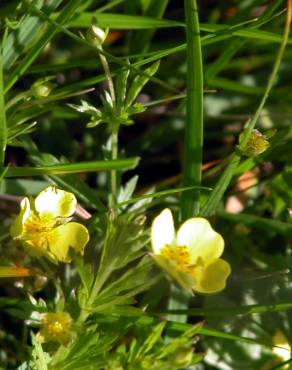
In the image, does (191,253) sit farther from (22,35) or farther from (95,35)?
(22,35)

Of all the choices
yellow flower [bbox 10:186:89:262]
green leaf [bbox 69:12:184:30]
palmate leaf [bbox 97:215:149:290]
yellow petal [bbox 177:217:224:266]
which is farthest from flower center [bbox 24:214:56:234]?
green leaf [bbox 69:12:184:30]

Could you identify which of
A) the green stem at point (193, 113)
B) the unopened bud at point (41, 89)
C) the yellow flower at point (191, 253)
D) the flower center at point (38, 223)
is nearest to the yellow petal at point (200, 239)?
the yellow flower at point (191, 253)

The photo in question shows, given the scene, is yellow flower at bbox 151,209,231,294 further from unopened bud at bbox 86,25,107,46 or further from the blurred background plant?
unopened bud at bbox 86,25,107,46

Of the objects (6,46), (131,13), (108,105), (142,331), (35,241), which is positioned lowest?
(142,331)

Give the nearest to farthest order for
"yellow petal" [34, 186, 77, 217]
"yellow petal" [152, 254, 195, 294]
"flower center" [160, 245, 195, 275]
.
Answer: "yellow petal" [152, 254, 195, 294] → "flower center" [160, 245, 195, 275] → "yellow petal" [34, 186, 77, 217]

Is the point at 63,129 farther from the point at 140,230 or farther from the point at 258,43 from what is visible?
the point at 140,230

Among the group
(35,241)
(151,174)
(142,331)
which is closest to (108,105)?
(35,241)

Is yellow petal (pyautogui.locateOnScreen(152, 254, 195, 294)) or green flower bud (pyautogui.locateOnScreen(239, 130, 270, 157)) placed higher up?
green flower bud (pyautogui.locateOnScreen(239, 130, 270, 157))

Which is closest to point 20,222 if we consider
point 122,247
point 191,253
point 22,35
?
point 122,247

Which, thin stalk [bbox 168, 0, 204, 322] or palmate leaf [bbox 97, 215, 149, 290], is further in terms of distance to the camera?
thin stalk [bbox 168, 0, 204, 322]
